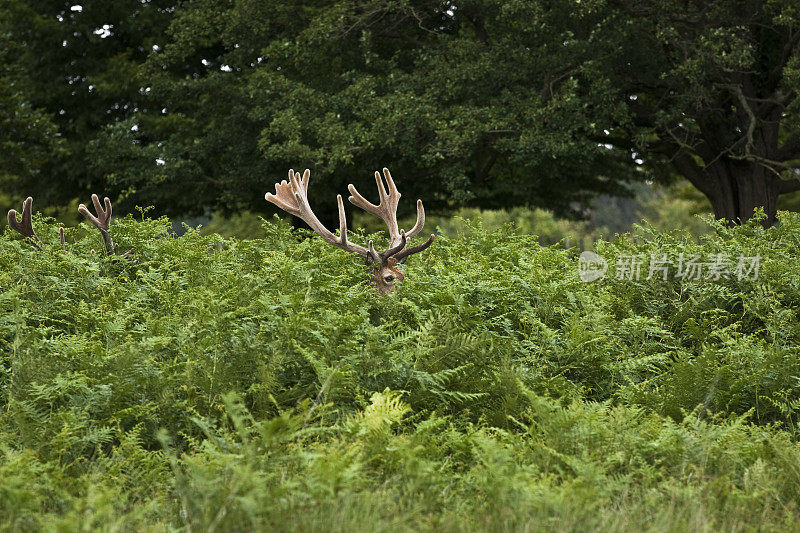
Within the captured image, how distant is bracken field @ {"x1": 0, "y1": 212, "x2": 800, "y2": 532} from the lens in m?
3.91

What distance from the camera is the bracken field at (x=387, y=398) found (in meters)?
3.91

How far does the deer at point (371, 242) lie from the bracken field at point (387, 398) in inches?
6.9

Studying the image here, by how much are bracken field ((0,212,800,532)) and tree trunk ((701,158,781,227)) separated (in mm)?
9006

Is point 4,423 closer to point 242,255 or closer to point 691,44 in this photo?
point 242,255

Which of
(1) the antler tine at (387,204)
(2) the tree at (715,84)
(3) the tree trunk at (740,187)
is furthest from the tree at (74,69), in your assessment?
(1) the antler tine at (387,204)

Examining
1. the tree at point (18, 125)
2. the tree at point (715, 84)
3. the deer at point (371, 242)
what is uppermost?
the tree at point (715, 84)

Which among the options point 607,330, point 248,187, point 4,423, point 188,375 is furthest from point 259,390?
point 248,187

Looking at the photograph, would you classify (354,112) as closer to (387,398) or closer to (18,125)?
(18,125)

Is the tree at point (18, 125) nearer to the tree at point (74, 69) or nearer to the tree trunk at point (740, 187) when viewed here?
the tree at point (74, 69)

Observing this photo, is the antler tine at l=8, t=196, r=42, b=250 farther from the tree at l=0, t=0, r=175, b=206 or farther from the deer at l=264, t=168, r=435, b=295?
the tree at l=0, t=0, r=175, b=206

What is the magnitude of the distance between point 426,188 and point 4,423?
1566cm

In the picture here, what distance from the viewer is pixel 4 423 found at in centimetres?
507

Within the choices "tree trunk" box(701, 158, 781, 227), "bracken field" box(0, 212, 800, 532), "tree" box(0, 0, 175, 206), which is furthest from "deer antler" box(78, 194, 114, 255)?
"tree trunk" box(701, 158, 781, 227)

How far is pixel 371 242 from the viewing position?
742cm
